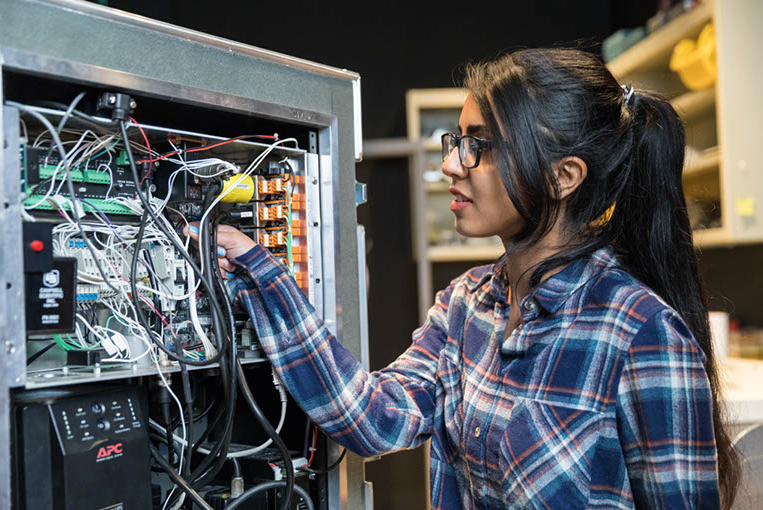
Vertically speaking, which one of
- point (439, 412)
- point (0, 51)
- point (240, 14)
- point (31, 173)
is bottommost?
point (439, 412)

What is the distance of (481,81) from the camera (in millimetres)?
1194

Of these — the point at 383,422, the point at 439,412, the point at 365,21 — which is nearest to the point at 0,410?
the point at 383,422

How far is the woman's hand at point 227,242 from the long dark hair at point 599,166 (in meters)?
0.43

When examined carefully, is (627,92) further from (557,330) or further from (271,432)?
(271,432)

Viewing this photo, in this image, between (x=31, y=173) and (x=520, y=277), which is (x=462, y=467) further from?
(x=31, y=173)

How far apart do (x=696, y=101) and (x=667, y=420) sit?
6.42ft

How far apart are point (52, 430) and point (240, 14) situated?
2.75 meters

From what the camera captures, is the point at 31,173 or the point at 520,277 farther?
the point at 520,277

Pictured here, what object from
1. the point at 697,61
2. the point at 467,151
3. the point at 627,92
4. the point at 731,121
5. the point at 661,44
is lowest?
the point at 467,151

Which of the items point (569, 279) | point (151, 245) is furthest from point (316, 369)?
point (569, 279)

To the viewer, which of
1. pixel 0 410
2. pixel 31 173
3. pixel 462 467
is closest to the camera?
pixel 0 410

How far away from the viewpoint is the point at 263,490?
110cm

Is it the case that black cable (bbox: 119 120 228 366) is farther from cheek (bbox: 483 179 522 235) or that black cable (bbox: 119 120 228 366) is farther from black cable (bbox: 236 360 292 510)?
cheek (bbox: 483 179 522 235)

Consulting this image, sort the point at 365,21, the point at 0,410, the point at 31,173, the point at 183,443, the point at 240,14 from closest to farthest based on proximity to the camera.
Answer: the point at 0,410, the point at 31,173, the point at 183,443, the point at 240,14, the point at 365,21
